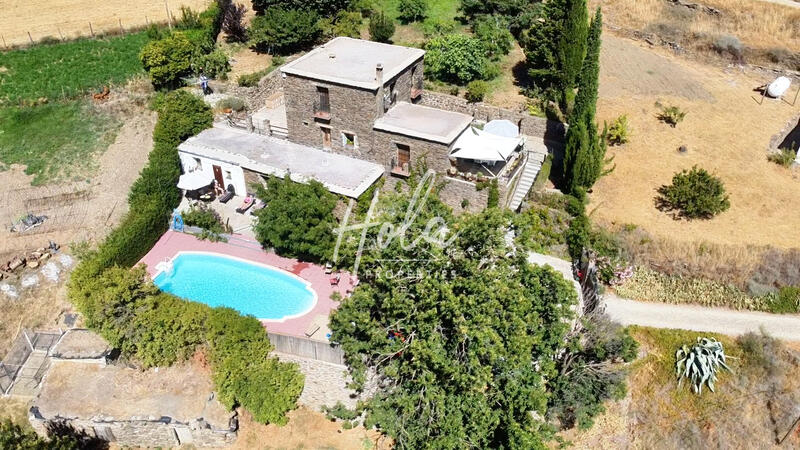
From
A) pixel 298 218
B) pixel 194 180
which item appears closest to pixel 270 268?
pixel 298 218

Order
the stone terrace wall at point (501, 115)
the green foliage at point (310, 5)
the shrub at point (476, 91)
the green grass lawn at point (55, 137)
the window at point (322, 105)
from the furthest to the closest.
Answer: the green foliage at point (310, 5) → the shrub at point (476, 91) → the stone terrace wall at point (501, 115) → the green grass lawn at point (55, 137) → the window at point (322, 105)

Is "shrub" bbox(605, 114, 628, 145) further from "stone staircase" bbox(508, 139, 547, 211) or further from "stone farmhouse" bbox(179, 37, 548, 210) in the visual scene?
"stone farmhouse" bbox(179, 37, 548, 210)

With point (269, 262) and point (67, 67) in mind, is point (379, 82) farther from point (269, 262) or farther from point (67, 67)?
point (67, 67)

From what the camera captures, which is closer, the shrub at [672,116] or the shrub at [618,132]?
the shrub at [618,132]

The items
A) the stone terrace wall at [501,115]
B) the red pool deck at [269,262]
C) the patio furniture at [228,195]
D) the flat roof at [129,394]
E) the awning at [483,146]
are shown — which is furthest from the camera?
the stone terrace wall at [501,115]

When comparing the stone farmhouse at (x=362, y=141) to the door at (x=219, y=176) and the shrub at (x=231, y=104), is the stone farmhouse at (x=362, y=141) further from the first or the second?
the shrub at (x=231, y=104)

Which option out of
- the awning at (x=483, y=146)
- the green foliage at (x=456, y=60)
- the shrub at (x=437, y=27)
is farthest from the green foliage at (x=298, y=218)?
the shrub at (x=437, y=27)

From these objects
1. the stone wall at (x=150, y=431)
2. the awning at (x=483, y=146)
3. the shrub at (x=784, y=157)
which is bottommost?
the stone wall at (x=150, y=431)

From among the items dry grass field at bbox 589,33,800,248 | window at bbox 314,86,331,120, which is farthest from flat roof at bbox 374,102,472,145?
dry grass field at bbox 589,33,800,248

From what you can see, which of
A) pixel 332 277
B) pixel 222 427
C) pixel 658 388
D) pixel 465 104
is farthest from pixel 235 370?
pixel 465 104
